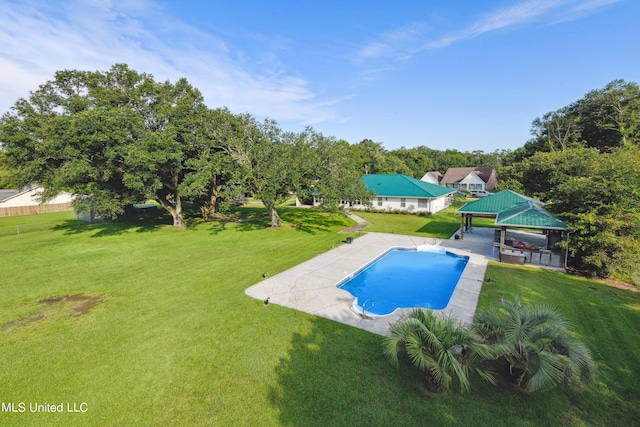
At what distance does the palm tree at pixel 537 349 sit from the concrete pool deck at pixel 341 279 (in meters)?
2.72

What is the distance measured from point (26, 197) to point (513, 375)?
54.5 metres

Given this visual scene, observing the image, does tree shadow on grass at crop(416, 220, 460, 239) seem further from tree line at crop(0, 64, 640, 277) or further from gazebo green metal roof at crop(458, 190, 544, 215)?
tree line at crop(0, 64, 640, 277)

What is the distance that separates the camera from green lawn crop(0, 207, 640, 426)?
535cm

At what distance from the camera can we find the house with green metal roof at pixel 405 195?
3153 cm

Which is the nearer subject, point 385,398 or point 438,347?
point 438,347

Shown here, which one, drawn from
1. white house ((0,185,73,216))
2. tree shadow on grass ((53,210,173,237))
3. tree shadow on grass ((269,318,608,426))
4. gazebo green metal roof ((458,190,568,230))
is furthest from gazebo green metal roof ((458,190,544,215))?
white house ((0,185,73,216))

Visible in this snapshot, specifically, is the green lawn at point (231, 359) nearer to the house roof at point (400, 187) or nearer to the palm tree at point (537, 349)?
the palm tree at point (537, 349)

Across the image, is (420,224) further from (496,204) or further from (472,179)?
(472,179)

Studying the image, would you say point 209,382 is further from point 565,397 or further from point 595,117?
point 595,117

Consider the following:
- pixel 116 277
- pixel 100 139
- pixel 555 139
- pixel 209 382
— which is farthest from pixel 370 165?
pixel 209 382

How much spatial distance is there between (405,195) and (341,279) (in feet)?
72.6

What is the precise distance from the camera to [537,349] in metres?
5.41

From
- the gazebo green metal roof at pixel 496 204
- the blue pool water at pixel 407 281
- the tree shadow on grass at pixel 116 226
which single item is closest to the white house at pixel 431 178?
the gazebo green metal roof at pixel 496 204

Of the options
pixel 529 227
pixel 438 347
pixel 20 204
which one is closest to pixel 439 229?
pixel 529 227
